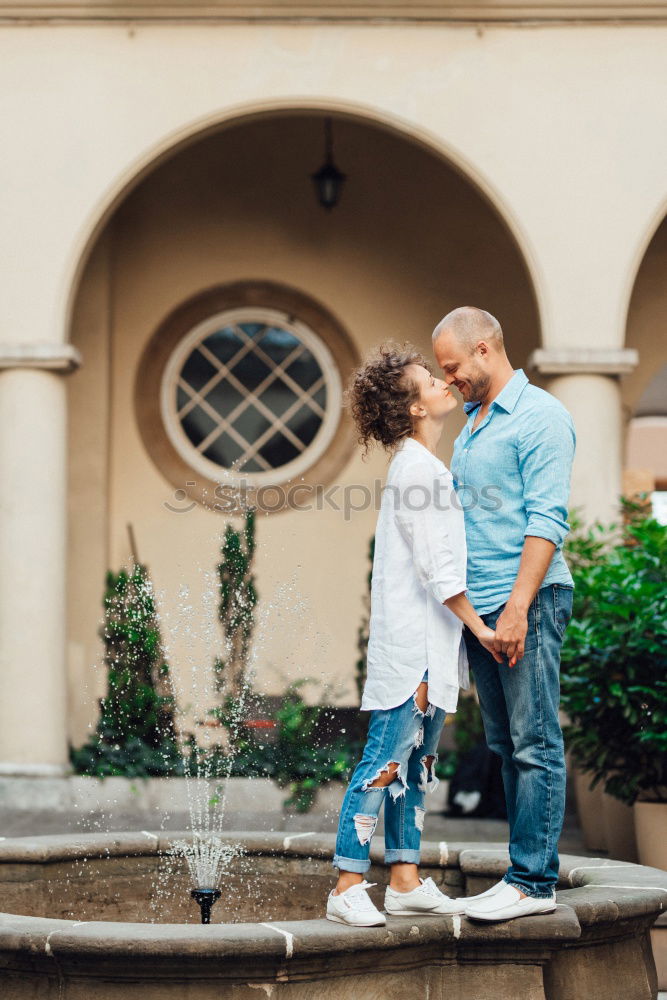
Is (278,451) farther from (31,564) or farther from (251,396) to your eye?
(31,564)

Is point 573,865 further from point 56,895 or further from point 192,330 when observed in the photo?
point 192,330

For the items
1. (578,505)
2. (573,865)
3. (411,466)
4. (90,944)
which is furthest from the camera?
(578,505)

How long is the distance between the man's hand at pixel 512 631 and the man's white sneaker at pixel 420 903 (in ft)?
2.07

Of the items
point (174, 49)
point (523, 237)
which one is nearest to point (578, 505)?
point (523, 237)

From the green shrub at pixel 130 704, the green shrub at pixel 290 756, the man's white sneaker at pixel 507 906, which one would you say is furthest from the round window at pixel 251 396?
the man's white sneaker at pixel 507 906

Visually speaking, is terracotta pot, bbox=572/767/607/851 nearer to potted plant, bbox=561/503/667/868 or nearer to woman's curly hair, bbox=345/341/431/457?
potted plant, bbox=561/503/667/868

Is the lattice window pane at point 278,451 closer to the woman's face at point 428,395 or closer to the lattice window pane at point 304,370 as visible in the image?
the lattice window pane at point 304,370

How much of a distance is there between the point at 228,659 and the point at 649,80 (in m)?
4.53

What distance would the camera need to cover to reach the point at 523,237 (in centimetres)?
813

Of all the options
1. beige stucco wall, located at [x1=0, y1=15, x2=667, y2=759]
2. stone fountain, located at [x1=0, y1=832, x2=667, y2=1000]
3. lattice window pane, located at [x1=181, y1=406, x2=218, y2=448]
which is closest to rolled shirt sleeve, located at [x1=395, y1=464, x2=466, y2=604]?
stone fountain, located at [x1=0, y1=832, x2=667, y2=1000]

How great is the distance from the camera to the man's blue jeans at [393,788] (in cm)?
337

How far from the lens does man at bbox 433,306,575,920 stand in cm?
337

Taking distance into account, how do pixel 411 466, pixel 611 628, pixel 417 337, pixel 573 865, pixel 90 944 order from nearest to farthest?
pixel 90 944, pixel 411 466, pixel 573 865, pixel 611 628, pixel 417 337

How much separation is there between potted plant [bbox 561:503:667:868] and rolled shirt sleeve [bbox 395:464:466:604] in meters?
2.48
